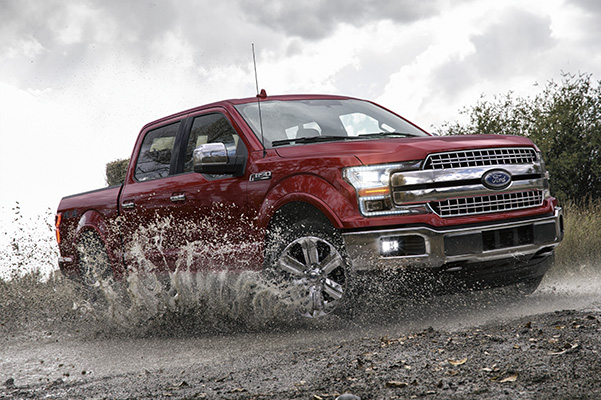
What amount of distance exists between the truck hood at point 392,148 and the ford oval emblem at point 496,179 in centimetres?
23

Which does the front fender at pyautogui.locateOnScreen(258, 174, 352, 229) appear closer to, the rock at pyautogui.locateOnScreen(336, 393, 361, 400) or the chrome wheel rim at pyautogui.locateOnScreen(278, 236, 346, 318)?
the chrome wheel rim at pyautogui.locateOnScreen(278, 236, 346, 318)

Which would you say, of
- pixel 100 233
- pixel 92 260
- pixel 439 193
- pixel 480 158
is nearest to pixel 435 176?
pixel 439 193

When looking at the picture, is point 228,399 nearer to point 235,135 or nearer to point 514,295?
point 235,135

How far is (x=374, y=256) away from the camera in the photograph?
5309 millimetres

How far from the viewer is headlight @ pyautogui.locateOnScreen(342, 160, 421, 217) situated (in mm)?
5262

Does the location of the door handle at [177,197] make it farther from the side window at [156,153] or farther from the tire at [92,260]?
the tire at [92,260]

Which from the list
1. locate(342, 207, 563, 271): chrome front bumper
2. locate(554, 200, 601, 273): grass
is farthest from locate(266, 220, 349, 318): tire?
locate(554, 200, 601, 273): grass

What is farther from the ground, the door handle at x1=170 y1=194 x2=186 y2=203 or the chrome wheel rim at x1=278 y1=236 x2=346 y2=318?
the door handle at x1=170 y1=194 x2=186 y2=203

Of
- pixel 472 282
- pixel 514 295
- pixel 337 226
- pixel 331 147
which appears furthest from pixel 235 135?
pixel 514 295

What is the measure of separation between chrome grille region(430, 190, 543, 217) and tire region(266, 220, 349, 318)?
86 cm

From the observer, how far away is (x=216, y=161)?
238 inches

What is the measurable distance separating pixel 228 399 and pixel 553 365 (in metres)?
1.76

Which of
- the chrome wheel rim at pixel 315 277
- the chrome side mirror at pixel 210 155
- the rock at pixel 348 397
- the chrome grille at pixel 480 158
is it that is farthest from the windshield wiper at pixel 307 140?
the rock at pixel 348 397

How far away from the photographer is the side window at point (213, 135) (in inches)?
251
